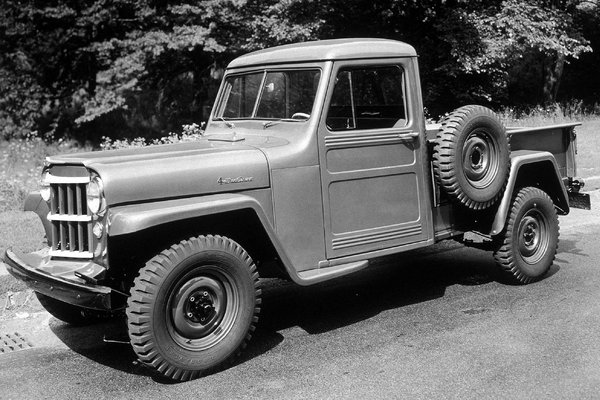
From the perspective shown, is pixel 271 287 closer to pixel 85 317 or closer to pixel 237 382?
pixel 85 317

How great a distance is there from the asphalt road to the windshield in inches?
62.8

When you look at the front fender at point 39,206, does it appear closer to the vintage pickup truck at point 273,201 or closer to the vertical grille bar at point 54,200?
the vintage pickup truck at point 273,201

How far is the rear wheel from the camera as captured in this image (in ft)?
17.1

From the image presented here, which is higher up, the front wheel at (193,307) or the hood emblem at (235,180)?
the hood emblem at (235,180)

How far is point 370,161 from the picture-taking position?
17.1ft

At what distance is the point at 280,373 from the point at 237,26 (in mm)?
14258

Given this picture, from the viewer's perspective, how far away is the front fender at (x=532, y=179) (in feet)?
19.2

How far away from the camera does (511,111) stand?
1834 centimetres

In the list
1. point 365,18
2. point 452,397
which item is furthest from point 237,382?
point 365,18

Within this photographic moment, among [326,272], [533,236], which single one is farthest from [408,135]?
[533,236]

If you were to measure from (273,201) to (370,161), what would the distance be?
877 mm

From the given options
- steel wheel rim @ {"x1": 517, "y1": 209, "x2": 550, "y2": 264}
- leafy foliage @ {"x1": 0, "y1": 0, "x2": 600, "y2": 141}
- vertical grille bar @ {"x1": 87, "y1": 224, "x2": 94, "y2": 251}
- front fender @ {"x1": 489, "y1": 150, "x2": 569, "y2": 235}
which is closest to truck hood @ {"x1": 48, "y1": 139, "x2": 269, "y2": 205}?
vertical grille bar @ {"x1": 87, "y1": 224, "x2": 94, "y2": 251}

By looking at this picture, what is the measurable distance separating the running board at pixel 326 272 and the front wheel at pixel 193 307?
1.24 feet

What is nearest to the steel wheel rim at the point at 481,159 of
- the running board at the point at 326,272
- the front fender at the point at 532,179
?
the front fender at the point at 532,179
